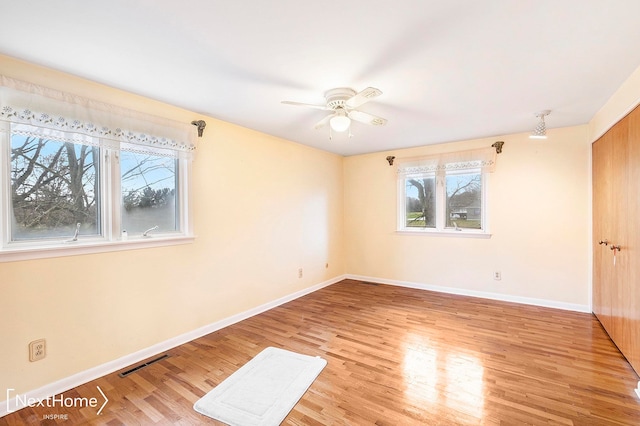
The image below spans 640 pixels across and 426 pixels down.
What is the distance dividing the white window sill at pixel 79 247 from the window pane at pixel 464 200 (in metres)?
3.82

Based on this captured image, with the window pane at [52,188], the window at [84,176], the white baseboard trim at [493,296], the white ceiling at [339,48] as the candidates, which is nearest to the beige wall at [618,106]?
the white ceiling at [339,48]

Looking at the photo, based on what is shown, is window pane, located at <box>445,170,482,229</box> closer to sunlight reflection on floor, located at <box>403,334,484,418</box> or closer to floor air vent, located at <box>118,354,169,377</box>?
sunlight reflection on floor, located at <box>403,334,484,418</box>

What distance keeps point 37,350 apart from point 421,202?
4.73 m

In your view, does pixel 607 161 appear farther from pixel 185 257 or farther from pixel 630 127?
pixel 185 257

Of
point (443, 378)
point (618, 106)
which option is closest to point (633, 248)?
point (618, 106)

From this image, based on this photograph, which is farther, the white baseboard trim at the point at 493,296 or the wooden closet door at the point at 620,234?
the white baseboard trim at the point at 493,296

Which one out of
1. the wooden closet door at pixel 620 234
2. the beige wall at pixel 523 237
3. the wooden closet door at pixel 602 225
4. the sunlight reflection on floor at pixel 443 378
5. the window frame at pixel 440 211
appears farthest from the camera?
A: the window frame at pixel 440 211

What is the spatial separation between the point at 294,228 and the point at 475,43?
3121mm

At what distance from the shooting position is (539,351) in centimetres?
257

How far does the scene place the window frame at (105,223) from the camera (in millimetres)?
1886

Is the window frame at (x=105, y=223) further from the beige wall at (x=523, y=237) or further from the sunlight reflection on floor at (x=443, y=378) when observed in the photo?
the beige wall at (x=523, y=237)

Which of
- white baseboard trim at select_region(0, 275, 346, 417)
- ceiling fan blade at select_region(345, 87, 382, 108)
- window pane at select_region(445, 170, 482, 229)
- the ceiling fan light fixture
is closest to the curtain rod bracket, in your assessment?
the ceiling fan light fixture

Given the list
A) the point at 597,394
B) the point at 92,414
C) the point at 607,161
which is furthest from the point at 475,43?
the point at 92,414

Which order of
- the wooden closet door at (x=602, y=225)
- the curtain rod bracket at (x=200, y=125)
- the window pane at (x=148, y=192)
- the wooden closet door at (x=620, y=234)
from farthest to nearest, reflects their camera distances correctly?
the curtain rod bracket at (x=200, y=125) → the wooden closet door at (x=602, y=225) → the window pane at (x=148, y=192) → the wooden closet door at (x=620, y=234)
